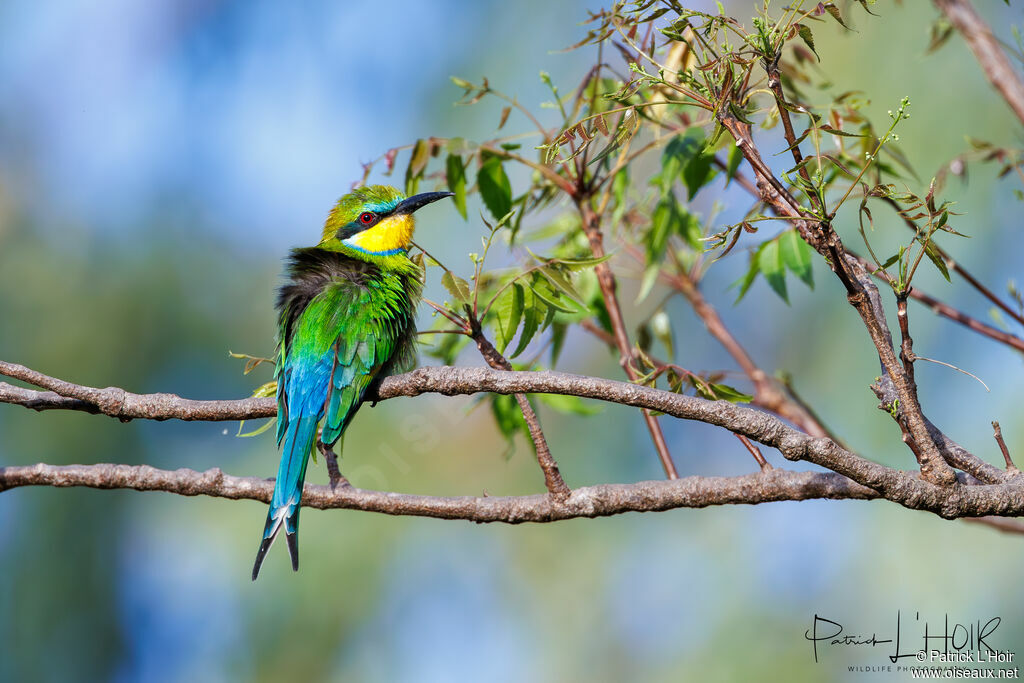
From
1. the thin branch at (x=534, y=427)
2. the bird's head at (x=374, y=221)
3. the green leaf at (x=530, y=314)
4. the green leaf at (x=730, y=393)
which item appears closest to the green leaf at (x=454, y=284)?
the thin branch at (x=534, y=427)

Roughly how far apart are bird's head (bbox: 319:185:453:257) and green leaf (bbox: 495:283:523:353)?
1258 millimetres

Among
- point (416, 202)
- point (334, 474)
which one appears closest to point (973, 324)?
point (334, 474)

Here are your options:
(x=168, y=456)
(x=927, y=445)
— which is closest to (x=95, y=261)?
(x=168, y=456)

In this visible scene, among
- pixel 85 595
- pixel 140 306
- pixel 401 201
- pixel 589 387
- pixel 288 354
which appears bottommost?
pixel 85 595

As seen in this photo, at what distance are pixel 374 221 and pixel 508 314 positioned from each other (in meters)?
1.60

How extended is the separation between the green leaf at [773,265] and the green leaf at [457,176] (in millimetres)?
815

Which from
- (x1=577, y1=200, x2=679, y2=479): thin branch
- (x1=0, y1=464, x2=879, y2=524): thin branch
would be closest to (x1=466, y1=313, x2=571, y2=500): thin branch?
(x1=0, y1=464, x2=879, y2=524): thin branch

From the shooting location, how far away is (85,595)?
Result: 6.48 meters

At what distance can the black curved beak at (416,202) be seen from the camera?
131 inches

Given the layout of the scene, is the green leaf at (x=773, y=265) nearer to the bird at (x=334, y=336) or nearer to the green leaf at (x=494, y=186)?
the green leaf at (x=494, y=186)

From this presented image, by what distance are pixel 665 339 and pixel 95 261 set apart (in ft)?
17.5

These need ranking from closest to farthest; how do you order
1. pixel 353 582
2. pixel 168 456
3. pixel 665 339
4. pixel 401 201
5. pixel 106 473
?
pixel 106 473 → pixel 665 339 → pixel 401 201 → pixel 353 582 → pixel 168 456

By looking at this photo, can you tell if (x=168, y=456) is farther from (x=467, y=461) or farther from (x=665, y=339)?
(x=665, y=339)

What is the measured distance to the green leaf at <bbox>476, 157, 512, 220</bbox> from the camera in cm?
243
